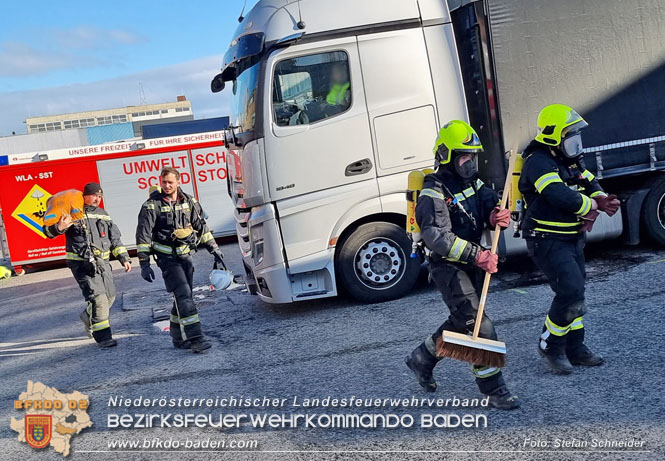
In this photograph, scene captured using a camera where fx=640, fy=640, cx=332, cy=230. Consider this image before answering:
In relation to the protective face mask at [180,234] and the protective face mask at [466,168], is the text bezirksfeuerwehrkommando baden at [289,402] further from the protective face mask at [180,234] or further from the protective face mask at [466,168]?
the protective face mask at [180,234]

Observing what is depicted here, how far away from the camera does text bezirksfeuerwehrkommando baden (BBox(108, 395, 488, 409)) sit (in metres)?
4.24

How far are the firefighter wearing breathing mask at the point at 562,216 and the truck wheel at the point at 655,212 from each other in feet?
10.5

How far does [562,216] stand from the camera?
14.3 feet

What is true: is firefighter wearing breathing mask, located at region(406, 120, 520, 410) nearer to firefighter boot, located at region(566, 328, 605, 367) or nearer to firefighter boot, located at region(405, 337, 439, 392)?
firefighter boot, located at region(405, 337, 439, 392)

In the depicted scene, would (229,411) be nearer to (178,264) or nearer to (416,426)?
(416,426)

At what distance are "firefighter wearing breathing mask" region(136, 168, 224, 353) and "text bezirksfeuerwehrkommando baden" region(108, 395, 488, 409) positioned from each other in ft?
3.73

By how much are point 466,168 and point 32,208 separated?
485 inches

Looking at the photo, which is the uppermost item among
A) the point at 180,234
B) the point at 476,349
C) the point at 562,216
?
the point at 180,234

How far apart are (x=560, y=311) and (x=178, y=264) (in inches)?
139

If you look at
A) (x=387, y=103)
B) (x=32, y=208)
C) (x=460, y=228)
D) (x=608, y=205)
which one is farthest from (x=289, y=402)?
(x=32, y=208)

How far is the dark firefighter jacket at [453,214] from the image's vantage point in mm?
3912

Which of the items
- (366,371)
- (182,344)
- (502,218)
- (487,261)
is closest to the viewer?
(487,261)

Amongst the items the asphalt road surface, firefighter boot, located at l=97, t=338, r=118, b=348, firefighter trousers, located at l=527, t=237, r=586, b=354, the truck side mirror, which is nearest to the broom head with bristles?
the asphalt road surface

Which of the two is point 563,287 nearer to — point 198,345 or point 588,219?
point 588,219
